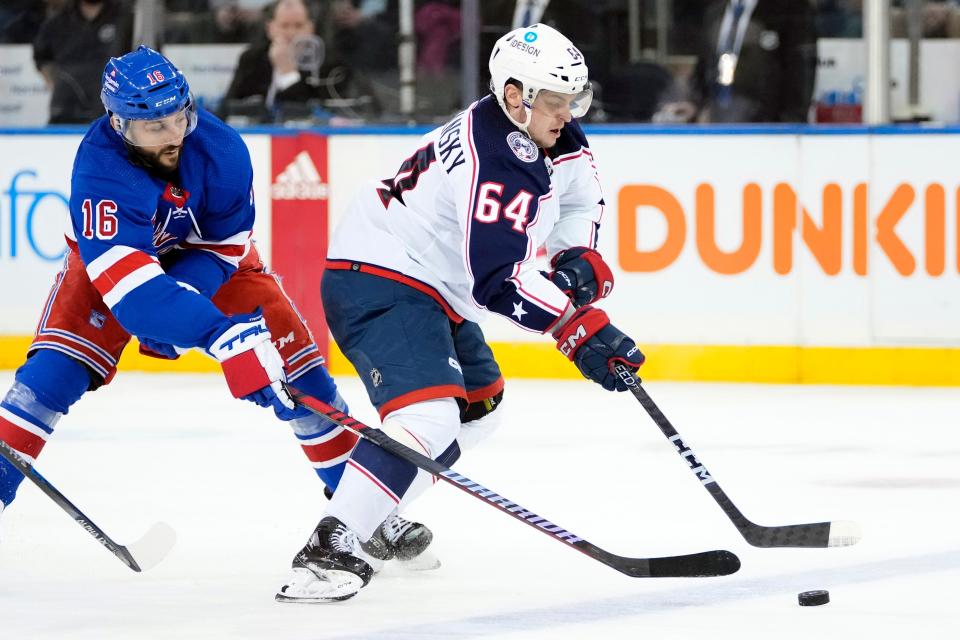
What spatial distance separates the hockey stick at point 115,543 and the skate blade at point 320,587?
317mm

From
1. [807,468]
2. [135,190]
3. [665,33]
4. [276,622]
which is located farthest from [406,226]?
[665,33]

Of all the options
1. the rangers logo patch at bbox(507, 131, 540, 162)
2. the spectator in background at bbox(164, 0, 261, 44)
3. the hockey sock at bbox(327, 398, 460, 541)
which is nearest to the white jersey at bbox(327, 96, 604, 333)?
the rangers logo patch at bbox(507, 131, 540, 162)

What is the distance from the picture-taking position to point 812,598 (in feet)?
10.2

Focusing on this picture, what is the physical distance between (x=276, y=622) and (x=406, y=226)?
2.39 feet

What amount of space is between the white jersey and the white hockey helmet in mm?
57

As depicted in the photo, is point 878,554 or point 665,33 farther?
point 665,33

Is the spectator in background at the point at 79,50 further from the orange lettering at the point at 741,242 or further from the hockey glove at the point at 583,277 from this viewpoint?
the hockey glove at the point at 583,277

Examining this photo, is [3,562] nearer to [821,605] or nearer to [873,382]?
[821,605]

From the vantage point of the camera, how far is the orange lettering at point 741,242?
20.2 ft

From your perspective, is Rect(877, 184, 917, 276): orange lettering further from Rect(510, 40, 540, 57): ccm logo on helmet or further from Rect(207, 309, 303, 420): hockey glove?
Rect(207, 309, 303, 420): hockey glove

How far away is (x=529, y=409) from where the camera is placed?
5.67 m

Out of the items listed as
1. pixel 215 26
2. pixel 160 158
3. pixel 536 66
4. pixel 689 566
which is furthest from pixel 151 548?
pixel 215 26

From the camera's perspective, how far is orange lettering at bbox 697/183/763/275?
615 cm

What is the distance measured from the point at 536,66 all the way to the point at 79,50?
4.27 m
